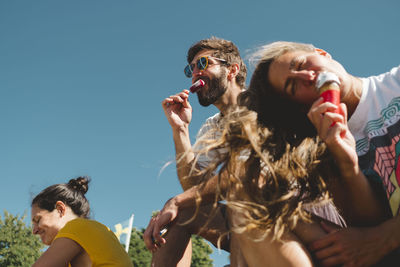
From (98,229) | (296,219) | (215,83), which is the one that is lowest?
(296,219)

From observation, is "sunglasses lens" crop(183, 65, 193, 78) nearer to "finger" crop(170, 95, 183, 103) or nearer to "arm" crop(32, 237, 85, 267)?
"finger" crop(170, 95, 183, 103)

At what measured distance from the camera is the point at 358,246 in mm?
1785

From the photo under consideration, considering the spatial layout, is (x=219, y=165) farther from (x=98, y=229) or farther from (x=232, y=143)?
(x=98, y=229)

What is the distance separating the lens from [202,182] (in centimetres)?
227

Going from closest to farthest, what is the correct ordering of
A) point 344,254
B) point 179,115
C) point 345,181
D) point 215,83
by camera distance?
point 344,254 < point 345,181 < point 179,115 < point 215,83

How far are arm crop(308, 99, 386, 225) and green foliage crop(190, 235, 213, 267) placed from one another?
1402 inches

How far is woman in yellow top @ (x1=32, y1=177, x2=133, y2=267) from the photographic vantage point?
3.30m

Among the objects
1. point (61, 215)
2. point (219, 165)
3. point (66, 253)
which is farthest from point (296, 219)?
point (61, 215)

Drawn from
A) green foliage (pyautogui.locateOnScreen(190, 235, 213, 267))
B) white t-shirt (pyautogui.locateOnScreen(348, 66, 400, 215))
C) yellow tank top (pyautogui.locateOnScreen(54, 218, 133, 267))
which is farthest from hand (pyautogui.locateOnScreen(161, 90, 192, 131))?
green foliage (pyautogui.locateOnScreen(190, 235, 213, 267))

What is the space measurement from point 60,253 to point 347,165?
2586 mm

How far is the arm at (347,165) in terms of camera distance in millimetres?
1707

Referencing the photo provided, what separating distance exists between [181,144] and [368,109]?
6.25 ft

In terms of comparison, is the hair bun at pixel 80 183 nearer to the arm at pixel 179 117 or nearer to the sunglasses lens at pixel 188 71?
the arm at pixel 179 117

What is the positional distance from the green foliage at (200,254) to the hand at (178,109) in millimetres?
33877
